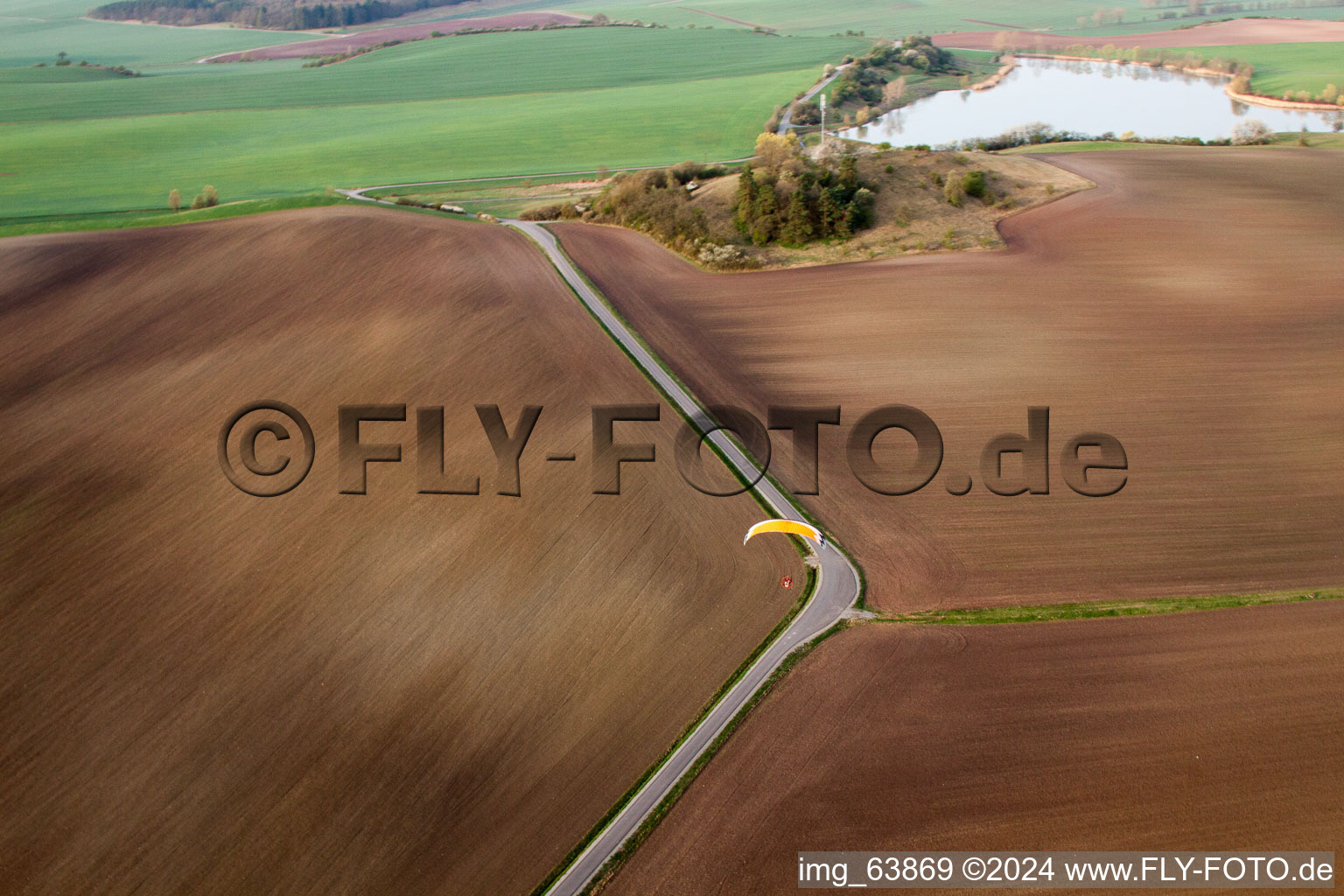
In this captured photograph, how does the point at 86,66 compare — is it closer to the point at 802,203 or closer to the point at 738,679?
the point at 802,203

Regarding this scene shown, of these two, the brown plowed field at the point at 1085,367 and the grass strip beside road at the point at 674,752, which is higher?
the brown plowed field at the point at 1085,367

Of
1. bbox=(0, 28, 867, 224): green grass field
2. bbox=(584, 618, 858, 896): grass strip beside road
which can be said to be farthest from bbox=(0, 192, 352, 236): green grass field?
bbox=(584, 618, 858, 896): grass strip beside road

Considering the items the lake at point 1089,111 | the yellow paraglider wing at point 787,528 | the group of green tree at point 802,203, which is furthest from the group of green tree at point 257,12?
the yellow paraglider wing at point 787,528

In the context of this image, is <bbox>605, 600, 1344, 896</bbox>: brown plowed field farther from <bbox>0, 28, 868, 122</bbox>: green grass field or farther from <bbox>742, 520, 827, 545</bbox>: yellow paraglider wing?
<bbox>0, 28, 868, 122</bbox>: green grass field

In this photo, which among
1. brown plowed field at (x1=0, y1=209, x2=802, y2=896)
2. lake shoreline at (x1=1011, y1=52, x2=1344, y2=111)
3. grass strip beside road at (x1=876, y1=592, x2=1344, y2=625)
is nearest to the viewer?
brown plowed field at (x1=0, y1=209, x2=802, y2=896)

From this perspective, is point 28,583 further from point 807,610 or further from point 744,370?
point 744,370

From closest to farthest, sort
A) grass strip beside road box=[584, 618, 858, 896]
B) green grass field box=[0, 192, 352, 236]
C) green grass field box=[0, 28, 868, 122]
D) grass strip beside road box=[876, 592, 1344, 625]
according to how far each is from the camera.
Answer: grass strip beside road box=[584, 618, 858, 896]
grass strip beside road box=[876, 592, 1344, 625]
green grass field box=[0, 192, 352, 236]
green grass field box=[0, 28, 868, 122]

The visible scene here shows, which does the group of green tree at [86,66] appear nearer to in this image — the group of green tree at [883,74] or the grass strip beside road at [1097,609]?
the group of green tree at [883,74]
